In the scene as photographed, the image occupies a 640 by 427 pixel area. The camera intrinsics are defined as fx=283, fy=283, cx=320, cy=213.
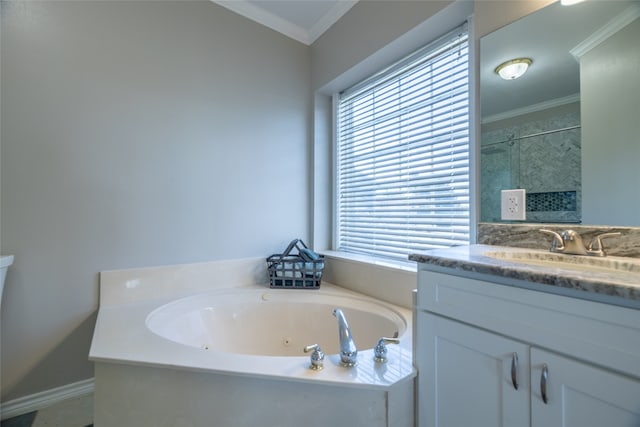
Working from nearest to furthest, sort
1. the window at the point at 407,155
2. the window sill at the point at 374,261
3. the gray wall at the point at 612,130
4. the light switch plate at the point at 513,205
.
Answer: the gray wall at the point at 612,130, the light switch plate at the point at 513,205, the window at the point at 407,155, the window sill at the point at 374,261

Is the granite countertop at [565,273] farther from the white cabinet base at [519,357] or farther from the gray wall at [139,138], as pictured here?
the gray wall at [139,138]

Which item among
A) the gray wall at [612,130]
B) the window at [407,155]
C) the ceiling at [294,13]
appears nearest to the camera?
the gray wall at [612,130]

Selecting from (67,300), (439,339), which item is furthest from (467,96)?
(67,300)

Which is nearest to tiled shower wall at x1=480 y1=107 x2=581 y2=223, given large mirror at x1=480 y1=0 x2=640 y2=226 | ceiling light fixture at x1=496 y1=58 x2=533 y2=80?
large mirror at x1=480 y1=0 x2=640 y2=226

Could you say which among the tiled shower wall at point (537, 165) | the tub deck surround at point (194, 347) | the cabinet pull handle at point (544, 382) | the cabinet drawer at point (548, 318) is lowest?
the tub deck surround at point (194, 347)

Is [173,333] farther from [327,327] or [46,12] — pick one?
[46,12]

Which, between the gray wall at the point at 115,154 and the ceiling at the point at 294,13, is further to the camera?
the ceiling at the point at 294,13

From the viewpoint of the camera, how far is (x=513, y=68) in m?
1.24

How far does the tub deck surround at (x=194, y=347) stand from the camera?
3.20 feet

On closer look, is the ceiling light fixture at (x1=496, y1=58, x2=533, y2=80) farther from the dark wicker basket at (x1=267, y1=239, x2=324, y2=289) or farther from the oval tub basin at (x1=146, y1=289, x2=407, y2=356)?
the dark wicker basket at (x1=267, y1=239, x2=324, y2=289)

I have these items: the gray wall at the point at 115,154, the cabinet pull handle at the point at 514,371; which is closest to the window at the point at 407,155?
the gray wall at the point at 115,154

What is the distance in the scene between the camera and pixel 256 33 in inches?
85.3

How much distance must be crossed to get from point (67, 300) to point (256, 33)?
2.15 meters

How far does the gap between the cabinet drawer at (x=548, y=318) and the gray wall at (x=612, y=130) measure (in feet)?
1.81
